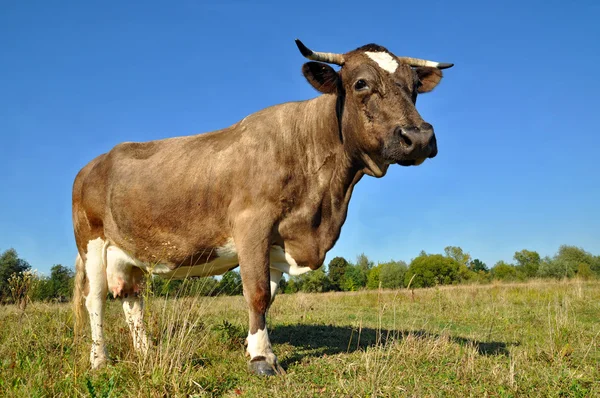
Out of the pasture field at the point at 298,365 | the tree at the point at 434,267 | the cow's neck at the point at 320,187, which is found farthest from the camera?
the tree at the point at 434,267

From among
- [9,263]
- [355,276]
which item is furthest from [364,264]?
[9,263]

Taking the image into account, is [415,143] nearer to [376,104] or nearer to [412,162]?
[412,162]

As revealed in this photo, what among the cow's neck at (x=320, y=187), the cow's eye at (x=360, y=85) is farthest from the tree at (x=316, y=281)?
the cow's eye at (x=360, y=85)

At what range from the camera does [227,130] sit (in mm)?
6133

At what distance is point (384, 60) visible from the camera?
520 cm

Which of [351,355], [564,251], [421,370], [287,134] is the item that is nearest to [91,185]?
[287,134]

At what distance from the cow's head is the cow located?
0.5 inches

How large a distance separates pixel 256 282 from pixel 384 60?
2.95 metres

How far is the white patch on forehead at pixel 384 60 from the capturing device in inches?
201

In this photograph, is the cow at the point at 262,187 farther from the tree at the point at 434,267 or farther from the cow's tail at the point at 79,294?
the tree at the point at 434,267

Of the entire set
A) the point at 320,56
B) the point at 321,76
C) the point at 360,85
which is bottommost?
the point at 360,85

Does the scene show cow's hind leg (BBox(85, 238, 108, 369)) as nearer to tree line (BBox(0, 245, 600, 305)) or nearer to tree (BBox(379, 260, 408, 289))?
tree line (BBox(0, 245, 600, 305))

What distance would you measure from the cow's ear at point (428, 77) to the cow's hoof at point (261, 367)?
4018mm

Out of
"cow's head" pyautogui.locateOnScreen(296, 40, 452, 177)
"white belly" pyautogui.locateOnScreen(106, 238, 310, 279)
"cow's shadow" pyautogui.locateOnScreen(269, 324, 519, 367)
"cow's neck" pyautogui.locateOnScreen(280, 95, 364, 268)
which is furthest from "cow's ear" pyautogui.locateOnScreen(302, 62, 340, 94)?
"cow's shadow" pyautogui.locateOnScreen(269, 324, 519, 367)
